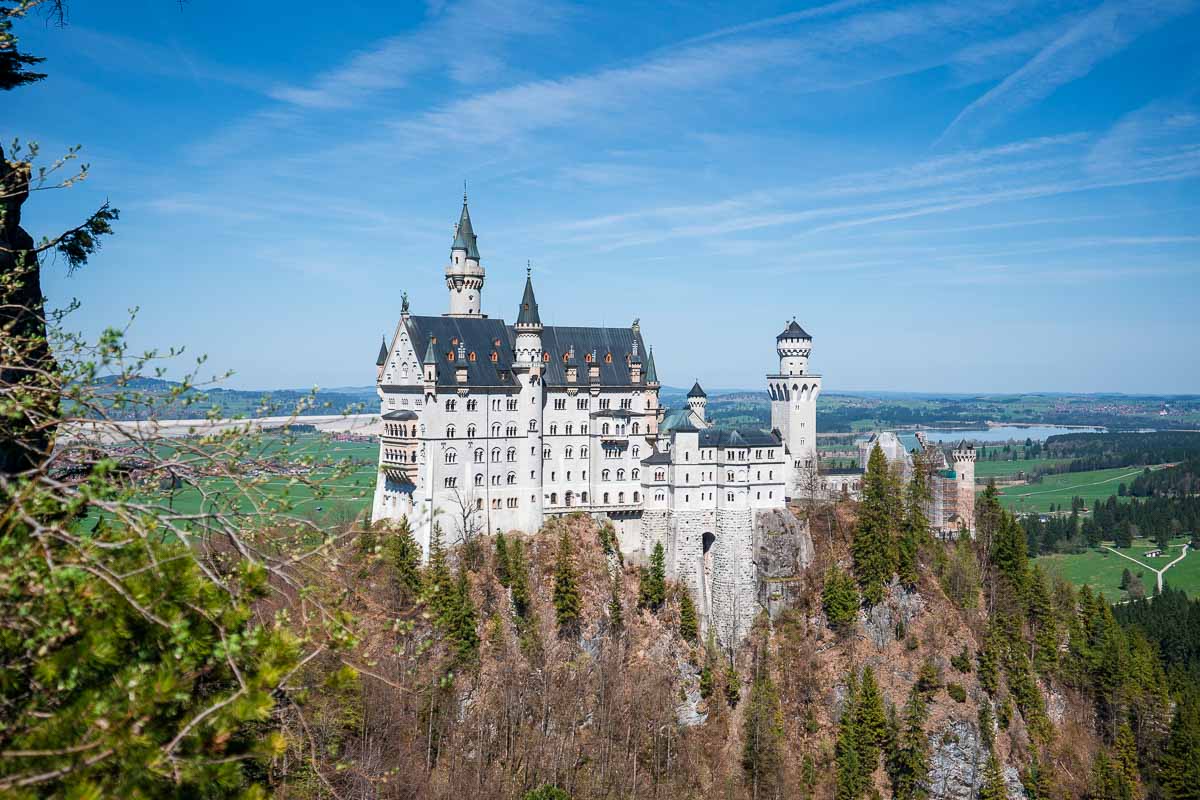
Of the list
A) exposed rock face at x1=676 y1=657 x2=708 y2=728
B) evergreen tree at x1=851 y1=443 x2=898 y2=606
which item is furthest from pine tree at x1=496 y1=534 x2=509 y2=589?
evergreen tree at x1=851 y1=443 x2=898 y2=606

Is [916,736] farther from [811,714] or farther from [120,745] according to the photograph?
[120,745]

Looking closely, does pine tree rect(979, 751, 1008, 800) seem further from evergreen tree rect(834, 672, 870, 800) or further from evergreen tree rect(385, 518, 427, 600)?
evergreen tree rect(385, 518, 427, 600)

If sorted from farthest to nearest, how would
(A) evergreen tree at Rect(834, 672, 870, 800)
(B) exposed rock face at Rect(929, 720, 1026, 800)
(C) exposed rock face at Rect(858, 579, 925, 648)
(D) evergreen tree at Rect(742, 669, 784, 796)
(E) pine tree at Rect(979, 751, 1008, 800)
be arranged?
(C) exposed rock face at Rect(858, 579, 925, 648), (B) exposed rock face at Rect(929, 720, 1026, 800), (D) evergreen tree at Rect(742, 669, 784, 796), (E) pine tree at Rect(979, 751, 1008, 800), (A) evergreen tree at Rect(834, 672, 870, 800)

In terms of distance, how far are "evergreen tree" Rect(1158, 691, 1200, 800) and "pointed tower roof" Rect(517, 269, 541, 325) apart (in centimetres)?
5608

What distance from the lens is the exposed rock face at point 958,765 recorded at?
68688 millimetres

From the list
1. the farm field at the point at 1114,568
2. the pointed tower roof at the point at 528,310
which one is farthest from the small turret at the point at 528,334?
the farm field at the point at 1114,568

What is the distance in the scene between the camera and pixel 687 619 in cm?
7338

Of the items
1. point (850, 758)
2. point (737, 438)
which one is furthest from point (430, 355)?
point (850, 758)

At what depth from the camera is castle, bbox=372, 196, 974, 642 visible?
69250mm

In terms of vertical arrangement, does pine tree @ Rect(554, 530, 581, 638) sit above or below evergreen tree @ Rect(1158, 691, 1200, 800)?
above

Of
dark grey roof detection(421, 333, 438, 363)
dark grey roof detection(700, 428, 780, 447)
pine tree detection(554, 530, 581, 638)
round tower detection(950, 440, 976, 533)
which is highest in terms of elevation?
dark grey roof detection(421, 333, 438, 363)

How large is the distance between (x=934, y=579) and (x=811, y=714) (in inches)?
630

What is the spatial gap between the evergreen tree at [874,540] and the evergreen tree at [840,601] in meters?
1.36

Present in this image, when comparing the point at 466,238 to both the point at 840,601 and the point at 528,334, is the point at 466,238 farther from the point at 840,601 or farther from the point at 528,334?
the point at 840,601
